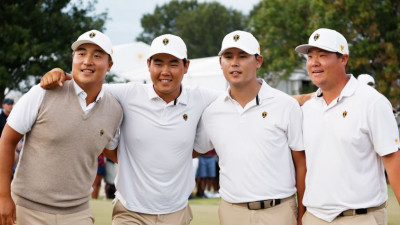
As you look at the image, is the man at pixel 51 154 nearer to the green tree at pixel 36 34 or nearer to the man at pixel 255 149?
the man at pixel 255 149

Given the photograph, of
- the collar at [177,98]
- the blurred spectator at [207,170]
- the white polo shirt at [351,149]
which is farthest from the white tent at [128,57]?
the white polo shirt at [351,149]

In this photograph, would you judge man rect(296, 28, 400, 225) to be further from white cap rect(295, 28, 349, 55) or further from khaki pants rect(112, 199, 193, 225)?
khaki pants rect(112, 199, 193, 225)

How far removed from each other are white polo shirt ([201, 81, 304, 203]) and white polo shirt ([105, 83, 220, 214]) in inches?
17.6

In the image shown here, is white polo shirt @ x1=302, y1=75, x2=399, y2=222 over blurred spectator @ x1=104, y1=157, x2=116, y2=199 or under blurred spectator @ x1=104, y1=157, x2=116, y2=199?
over

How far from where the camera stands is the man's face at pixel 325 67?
4816mm

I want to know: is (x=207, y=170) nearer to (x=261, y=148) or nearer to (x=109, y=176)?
(x=109, y=176)

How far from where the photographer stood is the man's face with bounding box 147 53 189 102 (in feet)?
17.6

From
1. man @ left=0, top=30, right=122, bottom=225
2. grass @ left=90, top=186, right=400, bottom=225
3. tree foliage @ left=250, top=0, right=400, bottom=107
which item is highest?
tree foliage @ left=250, top=0, right=400, bottom=107

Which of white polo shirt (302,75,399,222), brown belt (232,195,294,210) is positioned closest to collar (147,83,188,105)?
brown belt (232,195,294,210)

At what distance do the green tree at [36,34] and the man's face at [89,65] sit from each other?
20.7 meters

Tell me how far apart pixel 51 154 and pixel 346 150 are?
243cm

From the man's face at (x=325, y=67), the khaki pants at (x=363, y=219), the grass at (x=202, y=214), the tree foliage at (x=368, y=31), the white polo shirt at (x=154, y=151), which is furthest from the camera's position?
the tree foliage at (x=368, y=31)

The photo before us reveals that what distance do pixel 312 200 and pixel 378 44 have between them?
21.9 meters

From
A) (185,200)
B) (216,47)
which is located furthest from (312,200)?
(216,47)
